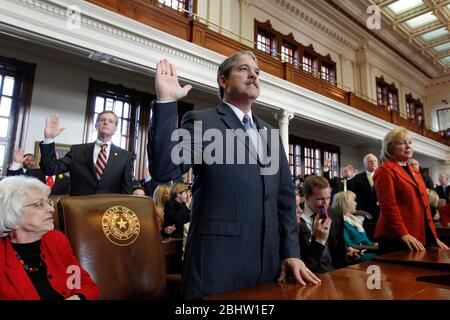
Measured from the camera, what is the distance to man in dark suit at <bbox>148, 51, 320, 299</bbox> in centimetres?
90

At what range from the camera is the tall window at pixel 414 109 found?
49.8 ft

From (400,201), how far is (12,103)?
20.0ft

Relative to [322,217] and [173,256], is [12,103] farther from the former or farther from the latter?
[322,217]

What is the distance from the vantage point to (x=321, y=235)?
50.2 inches

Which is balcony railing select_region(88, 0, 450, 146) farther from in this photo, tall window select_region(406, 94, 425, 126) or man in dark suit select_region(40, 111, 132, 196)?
tall window select_region(406, 94, 425, 126)

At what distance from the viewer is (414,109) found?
15617mm

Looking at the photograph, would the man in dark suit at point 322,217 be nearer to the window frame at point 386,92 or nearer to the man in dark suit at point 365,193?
the man in dark suit at point 365,193

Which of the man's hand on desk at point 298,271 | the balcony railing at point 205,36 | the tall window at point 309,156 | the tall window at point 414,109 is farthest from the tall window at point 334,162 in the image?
the man's hand on desk at point 298,271

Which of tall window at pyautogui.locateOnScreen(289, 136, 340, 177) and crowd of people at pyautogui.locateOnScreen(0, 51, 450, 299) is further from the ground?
tall window at pyautogui.locateOnScreen(289, 136, 340, 177)

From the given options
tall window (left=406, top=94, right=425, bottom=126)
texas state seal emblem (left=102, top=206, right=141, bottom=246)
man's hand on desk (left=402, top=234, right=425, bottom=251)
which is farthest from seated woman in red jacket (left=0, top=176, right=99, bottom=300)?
tall window (left=406, top=94, right=425, bottom=126)

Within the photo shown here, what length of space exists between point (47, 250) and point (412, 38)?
14.8 meters

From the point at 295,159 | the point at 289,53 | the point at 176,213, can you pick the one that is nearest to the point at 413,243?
the point at 176,213

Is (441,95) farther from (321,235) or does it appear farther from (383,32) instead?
(321,235)

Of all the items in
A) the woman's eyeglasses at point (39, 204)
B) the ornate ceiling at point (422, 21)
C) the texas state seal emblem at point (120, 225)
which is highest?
the ornate ceiling at point (422, 21)
